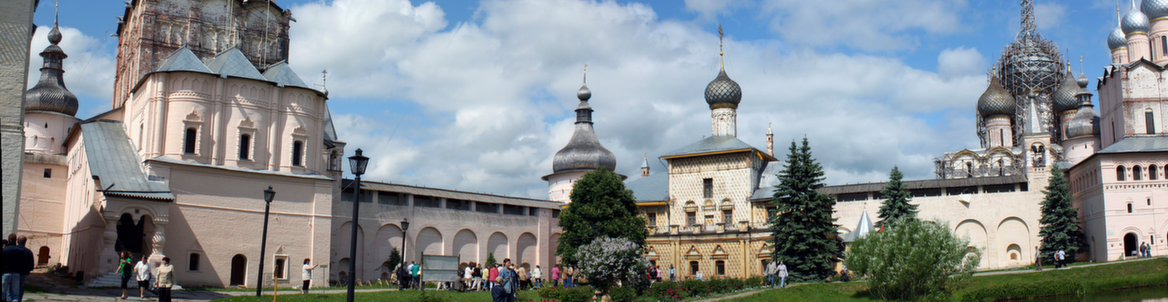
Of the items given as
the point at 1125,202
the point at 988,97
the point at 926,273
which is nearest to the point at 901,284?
the point at 926,273

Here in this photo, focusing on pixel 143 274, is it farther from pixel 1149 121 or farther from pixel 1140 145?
pixel 1149 121

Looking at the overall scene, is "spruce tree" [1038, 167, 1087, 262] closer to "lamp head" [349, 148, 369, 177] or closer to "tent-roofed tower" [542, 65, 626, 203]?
"tent-roofed tower" [542, 65, 626, 203]

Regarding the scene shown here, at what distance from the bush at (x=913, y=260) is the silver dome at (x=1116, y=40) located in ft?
102

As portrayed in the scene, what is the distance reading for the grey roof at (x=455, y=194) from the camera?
3422 cm

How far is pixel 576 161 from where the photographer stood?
145ft

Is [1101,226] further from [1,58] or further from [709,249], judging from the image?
[1,58]

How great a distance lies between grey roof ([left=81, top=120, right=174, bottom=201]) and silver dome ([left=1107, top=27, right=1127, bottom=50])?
42910mm

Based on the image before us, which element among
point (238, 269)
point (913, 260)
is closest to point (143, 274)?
point (238, 269)

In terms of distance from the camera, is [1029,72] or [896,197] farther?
[1029,72]

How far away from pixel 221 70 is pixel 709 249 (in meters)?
20.7

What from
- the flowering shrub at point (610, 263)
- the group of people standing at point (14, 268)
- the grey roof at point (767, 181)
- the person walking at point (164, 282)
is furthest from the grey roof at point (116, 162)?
the grey roof at point (767, 181)

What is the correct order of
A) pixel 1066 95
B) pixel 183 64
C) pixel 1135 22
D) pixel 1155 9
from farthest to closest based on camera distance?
pixel 1066 95 < pixel 1135 22 < pixel 1155 9 < pixel 183 64

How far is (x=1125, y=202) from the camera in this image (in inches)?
1296

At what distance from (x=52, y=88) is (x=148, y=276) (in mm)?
22639
